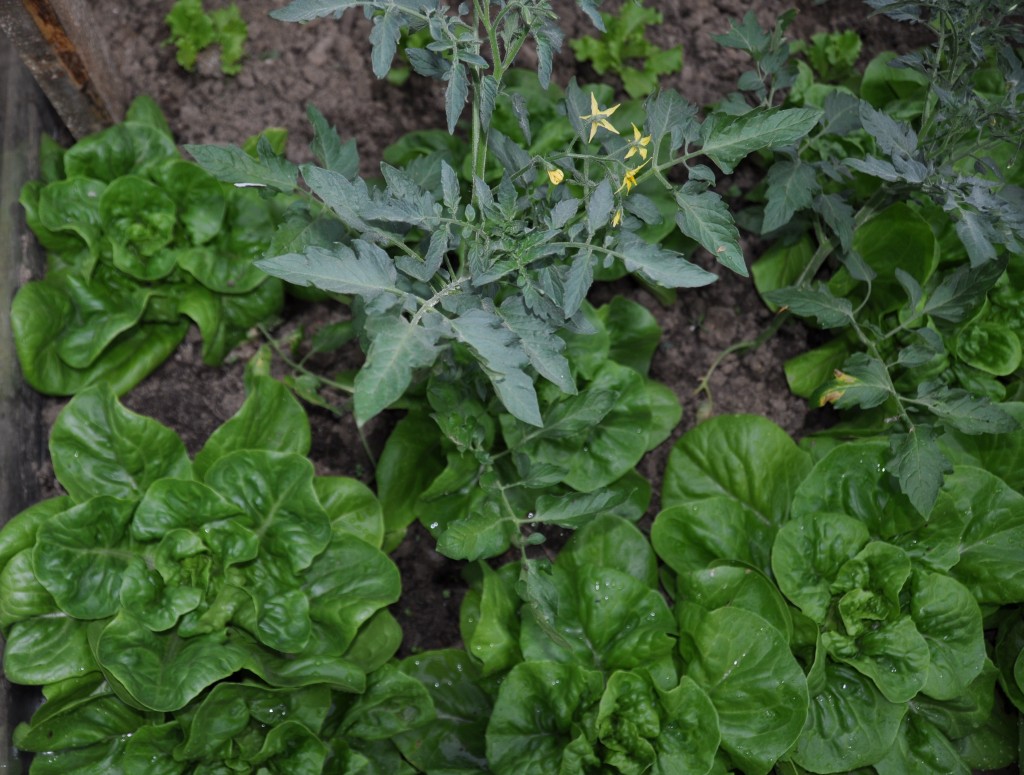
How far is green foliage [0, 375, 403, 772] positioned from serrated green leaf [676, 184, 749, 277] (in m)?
1.10

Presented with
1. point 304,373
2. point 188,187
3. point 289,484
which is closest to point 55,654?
point 289,484

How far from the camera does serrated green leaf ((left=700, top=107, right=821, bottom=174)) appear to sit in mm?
1654

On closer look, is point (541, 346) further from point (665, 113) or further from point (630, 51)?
point (630, 51)

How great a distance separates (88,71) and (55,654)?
1525 mm

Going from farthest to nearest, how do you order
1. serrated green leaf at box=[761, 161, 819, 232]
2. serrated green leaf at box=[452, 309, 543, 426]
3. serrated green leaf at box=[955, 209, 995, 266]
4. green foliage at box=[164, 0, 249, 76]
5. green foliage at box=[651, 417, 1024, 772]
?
1. green foliage at box=[164, 0, 249, 76]
2. serrated green leaf at box=[761, 161, 819, 232]
3. green foliage at box=[651, 417, 1024, 772]
4. serrated green leaf at box=[955, 209, 995, 266]
5. serrated green leaf at box=[452, 309, 543, 426]

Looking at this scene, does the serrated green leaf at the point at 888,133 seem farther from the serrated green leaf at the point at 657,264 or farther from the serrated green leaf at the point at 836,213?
the serrated green leaf at the point at 657,264

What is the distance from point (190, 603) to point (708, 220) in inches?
55.9

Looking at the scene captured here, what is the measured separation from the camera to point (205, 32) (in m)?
2.86

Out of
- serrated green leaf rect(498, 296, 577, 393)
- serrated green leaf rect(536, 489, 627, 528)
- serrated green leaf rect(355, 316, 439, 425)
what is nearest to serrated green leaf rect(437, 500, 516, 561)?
serrated green leaf rect(536, 489, 627, 528)

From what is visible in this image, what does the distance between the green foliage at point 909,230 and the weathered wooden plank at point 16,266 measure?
1.90 meters

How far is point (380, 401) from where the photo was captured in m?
1.37

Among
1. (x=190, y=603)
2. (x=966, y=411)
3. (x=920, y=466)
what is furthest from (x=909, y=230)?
(x=190, y=603)

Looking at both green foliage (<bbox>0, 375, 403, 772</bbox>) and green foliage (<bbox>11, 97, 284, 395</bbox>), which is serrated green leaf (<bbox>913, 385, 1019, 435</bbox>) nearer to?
green foliage (<bbox>0, 375, 403, 772</bbox>)

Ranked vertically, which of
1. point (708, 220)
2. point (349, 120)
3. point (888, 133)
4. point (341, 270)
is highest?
point (341, 270)
